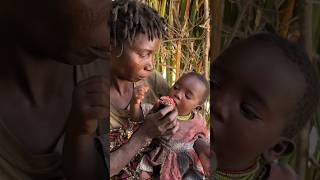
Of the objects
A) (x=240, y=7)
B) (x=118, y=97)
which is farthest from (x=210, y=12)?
(x=118, y=97)

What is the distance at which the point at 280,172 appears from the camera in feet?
1.68

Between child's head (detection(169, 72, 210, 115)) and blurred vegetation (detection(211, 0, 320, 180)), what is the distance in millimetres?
36

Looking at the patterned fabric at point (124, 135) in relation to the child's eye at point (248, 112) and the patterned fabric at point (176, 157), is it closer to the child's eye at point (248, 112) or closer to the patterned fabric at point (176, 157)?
the patterned fabric at point (176, 157)

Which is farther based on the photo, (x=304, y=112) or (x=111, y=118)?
(x=111, y=118)

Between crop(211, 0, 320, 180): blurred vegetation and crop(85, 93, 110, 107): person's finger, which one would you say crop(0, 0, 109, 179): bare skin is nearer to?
crop(85, 93, 110, 107): person's finger

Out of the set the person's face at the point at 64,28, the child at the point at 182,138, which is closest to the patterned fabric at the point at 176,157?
the child at the point at 182,138

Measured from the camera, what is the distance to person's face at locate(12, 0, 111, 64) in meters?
0.56

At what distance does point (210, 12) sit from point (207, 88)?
0.24 ft

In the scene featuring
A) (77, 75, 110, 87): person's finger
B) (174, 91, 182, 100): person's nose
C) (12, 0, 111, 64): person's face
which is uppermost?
(12, 0, 111, 64): person's face

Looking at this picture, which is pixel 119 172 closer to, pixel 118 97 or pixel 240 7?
pixel 118 97

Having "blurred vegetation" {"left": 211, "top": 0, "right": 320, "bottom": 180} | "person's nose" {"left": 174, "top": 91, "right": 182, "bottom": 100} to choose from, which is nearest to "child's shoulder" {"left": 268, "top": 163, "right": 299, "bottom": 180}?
"blurred vegetation" {"left": 211, "top": 0, "right": 320, "bottom": 180}

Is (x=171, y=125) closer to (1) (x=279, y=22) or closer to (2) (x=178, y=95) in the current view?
(2) (x=178, y=95)

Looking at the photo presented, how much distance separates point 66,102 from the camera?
59 cm

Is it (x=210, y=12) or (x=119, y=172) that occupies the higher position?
(x=210, y=12)
